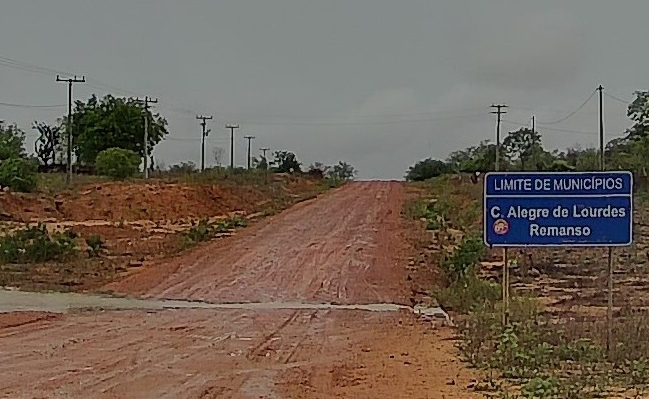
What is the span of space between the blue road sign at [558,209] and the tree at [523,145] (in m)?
65.6

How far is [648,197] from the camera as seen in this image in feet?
165

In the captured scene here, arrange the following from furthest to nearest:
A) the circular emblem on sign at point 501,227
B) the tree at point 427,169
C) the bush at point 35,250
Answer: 1. the tree at point 427,169
2. the bush at point 35,250
3. the circular emblem on sign at point 501,227

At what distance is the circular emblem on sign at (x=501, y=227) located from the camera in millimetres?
12570

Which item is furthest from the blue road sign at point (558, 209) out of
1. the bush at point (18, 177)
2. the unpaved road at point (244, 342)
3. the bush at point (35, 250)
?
the bush at point (18, 177)

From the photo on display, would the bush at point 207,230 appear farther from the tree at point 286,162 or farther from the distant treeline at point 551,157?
the tree at point 286,162

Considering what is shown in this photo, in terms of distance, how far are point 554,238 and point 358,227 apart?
22.7 meters

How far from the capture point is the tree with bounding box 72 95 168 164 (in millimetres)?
80688

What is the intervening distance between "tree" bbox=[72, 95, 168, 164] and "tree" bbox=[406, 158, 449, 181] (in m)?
37.2

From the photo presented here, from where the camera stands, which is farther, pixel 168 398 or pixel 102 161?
pixel 102 161

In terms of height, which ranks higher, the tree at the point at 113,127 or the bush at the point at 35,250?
the tree at the point at 113,127

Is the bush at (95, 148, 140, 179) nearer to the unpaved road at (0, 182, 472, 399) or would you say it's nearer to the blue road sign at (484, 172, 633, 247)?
the unpaved road at (0, 182, 472, 399)

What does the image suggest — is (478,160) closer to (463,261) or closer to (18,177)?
(18,177)

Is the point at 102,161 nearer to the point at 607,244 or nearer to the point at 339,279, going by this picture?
the point at 339,279

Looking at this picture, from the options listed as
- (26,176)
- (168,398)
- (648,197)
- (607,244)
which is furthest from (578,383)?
(26,176)
